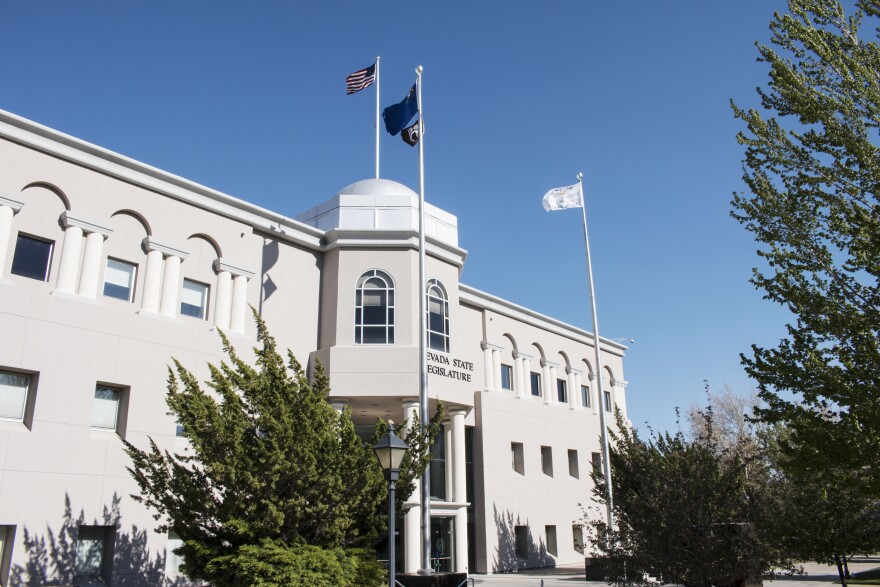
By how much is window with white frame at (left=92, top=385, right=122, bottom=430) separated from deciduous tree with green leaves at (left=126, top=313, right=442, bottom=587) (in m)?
6.35

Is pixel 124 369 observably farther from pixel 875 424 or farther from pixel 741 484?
pixel 875 424

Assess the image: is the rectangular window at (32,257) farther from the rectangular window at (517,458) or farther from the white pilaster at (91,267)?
the rectangular window at (517,458)

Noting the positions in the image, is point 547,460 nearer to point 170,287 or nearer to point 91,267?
point 170,287

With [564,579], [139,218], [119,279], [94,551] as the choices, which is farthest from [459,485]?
[139,218]

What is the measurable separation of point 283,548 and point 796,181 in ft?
38.0

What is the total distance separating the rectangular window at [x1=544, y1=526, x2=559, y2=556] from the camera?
3450 centimetres

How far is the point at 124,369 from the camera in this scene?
779 inches

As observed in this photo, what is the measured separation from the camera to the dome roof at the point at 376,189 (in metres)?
27.5

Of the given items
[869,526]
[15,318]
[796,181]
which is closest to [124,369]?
[15,318]

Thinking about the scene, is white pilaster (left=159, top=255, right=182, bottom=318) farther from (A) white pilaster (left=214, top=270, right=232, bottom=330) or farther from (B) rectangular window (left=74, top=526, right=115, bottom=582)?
(B) rectangular window (left=74, top=526, right=115, bottom=582)

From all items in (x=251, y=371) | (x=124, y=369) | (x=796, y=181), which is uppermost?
(x=796, y=181)

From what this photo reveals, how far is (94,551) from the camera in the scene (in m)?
18.5

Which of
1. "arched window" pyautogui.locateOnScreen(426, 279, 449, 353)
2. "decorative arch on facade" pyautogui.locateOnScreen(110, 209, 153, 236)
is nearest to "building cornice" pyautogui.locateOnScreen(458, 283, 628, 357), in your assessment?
"arched window" pyautogui.locateOnScreen(426, 279, 449, 353)

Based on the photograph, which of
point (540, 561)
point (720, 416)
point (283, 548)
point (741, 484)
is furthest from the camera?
point (720, 416)
